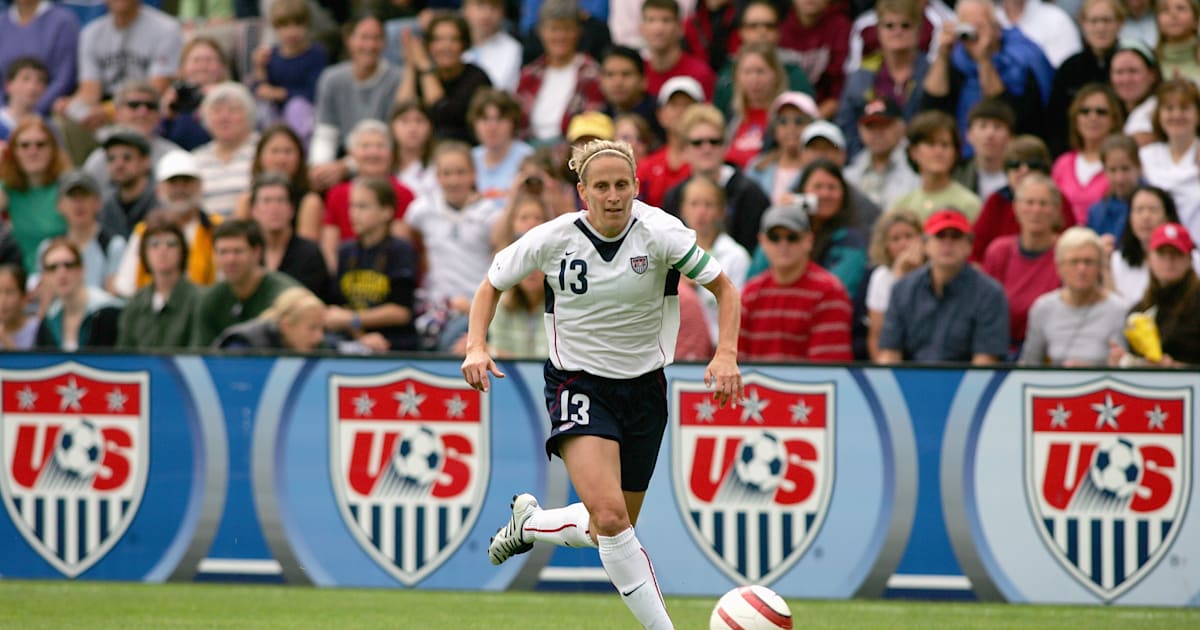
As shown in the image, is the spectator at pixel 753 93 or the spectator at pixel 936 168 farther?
the spectator at pixel 753 93

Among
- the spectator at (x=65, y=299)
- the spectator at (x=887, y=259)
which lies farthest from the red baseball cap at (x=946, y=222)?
the spectator at (x=65, y=299)

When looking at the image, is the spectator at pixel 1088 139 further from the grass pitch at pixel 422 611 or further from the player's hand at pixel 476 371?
the player's hand at pixel 476 371

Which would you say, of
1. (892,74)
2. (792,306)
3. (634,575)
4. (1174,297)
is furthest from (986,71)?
(634,575)

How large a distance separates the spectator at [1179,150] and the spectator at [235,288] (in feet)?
19.6

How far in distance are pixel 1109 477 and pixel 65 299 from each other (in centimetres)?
736

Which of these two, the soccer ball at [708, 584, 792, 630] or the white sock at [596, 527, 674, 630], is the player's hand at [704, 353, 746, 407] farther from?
the soccer ball at [708, 584, 792, 630]

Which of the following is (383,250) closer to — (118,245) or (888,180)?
(118,245)

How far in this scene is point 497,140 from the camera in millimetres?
13297

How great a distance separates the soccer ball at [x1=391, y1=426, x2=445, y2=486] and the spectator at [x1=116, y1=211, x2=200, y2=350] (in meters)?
1.99

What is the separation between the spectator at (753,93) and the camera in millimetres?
13180

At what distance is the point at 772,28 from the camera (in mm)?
13766

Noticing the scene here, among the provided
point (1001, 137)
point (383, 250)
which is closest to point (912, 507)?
point (1001, 137)

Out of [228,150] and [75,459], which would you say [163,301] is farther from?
[228,150]

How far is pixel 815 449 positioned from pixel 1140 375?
1891 millimetres
